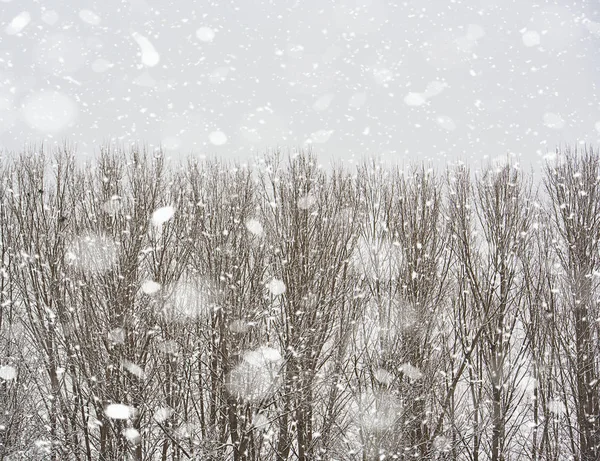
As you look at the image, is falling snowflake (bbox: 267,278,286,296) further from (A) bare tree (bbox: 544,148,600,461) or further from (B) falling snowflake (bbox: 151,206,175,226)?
(A) bare tree (bbox: 544,148,600,461)

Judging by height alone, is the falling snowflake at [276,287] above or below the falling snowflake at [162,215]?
below

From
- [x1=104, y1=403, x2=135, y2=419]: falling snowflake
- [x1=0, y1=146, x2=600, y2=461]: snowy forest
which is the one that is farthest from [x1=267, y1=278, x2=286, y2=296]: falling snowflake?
[x1=104, y1=403, x2=135, y2=419]: falling snowflake

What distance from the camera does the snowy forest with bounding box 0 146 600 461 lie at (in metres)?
6.45

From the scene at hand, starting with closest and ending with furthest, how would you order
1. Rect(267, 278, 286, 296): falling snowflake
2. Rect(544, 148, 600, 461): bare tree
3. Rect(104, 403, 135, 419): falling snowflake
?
Rect(104, 403, 135, 419): falling snowflake < Rect(267, 278, 286, 296): falling snowflake < Rect(544, 148, 600, 461): bare tree

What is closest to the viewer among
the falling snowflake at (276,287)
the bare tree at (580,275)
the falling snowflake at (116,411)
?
the falling snowflake at (116,411)

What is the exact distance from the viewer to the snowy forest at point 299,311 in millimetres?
6449

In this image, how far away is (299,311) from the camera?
665cm

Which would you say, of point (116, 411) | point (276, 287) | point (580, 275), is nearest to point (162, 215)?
point (276, 287)

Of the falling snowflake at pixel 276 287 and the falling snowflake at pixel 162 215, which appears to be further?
the falling snowflake at pixel 162 215

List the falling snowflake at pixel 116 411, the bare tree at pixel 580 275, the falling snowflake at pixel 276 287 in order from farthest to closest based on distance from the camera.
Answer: the bare tree at pixel 580 275, the falling snowflake at pixel 276 287, the falling snowflake at pixel 116 411

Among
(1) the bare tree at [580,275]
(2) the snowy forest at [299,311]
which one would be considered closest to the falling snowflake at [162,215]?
(2) the snowy forest at [299,311]

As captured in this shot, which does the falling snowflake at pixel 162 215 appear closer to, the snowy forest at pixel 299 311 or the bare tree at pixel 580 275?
the snowy forest at pixel 299 311

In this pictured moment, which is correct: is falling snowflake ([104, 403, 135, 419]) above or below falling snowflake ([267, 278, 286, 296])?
below

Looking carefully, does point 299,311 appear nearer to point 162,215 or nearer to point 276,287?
point 276,287
